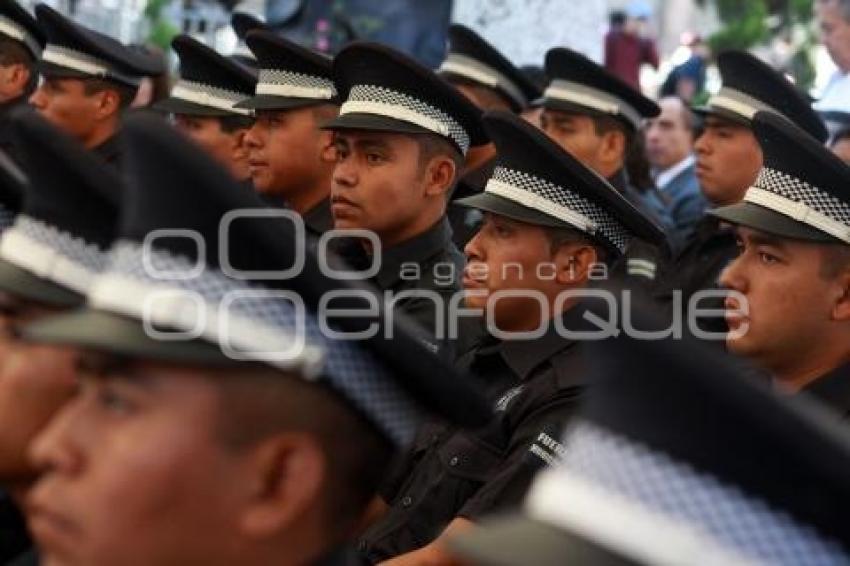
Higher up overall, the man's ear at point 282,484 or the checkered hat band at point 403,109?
the man's ear at point 282,484

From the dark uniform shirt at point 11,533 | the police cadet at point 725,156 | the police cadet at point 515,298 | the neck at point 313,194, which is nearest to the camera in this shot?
the dark uniform shirt at point 11,533

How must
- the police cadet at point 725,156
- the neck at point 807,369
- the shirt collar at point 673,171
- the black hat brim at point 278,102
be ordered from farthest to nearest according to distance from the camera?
the shirt collar at point 673,171
the police cadet at point 725,156
the black hat brim at point 278,102
the neck at point 807,369

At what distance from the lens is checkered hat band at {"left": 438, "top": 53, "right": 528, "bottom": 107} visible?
7875 millimetres

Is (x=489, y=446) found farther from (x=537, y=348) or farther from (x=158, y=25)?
(x=158, y=25)

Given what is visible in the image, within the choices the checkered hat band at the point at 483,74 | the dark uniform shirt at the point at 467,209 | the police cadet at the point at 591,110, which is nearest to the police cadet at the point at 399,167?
the dark uniform shirt at the point at 467,209

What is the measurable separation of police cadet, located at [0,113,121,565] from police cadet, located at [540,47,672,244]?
482cm

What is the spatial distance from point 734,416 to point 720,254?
5.29 metres

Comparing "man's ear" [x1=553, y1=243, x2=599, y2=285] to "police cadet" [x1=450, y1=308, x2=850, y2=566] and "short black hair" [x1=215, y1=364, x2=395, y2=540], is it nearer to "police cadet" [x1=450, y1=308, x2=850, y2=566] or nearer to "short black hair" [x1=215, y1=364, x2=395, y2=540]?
"short black hair" [x1=215, y1=364, x2=395, y2=540]

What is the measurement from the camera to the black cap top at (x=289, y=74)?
6.32 meters

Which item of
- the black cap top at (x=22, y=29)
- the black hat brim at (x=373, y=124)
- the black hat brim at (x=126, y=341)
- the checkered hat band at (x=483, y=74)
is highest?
the black hat brim at (x=126, y=341)

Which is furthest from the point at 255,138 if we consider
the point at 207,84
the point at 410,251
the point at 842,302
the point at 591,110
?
the point at 842,302

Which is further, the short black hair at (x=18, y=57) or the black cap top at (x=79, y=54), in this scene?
the short black hair at (x=18, y=57)

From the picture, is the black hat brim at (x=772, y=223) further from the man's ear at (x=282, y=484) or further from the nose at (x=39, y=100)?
the nose at (x=39, y=100)

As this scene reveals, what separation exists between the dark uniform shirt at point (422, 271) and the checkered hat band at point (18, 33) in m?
2.96
